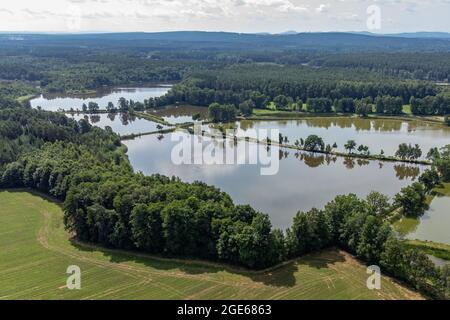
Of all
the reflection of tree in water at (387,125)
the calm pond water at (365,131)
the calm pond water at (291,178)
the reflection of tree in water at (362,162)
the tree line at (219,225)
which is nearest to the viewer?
the tree line at (219,225)

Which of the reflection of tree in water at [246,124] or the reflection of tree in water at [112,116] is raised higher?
the reflection of tree in water at [112,116]

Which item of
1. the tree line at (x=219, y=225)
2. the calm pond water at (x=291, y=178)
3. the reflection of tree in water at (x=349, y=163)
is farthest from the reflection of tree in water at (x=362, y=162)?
the tree line at (x=219, y=225)

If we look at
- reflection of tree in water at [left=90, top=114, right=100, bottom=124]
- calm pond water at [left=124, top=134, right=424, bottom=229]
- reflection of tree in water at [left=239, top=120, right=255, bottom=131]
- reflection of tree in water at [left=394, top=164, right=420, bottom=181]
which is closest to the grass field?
calm pond water at [left=124, top=134, right=424, bottom=229]

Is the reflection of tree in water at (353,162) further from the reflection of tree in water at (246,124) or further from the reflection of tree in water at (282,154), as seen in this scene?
the reflection of tree in water at (246,124)

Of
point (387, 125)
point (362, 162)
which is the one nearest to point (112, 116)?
point (387, 125)

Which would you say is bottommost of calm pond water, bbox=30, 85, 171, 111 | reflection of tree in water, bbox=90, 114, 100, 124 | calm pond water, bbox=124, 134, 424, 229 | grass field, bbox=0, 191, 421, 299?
grass field, bbox=0, 191, 421, 299

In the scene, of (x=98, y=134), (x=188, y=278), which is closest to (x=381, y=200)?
(x=188, y=278)

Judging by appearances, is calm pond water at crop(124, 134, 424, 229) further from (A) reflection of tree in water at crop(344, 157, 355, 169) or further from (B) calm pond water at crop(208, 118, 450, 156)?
(B) calm pond water at crop(208, 118, 450, 156)
